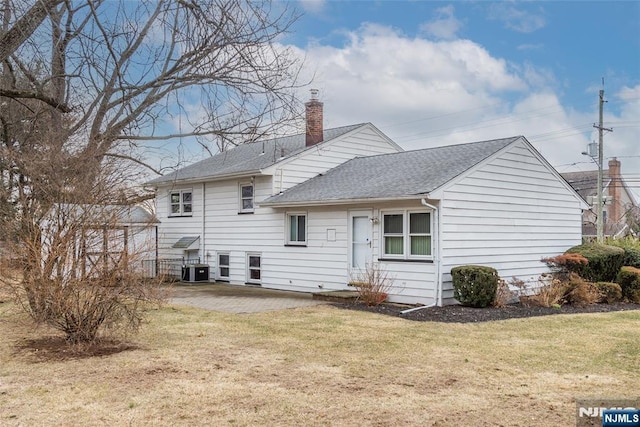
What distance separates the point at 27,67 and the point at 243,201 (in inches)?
371

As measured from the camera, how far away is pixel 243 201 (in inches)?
736

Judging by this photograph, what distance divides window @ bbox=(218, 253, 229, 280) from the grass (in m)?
8.97

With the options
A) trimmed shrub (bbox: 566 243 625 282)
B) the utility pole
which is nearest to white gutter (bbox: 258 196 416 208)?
trimmed shrub (bbox: 566 243 625 282)

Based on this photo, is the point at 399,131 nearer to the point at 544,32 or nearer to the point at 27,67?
the point at 544,32

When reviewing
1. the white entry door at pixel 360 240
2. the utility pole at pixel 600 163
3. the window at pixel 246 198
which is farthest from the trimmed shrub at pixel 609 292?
the utility pole at pixel 600 163

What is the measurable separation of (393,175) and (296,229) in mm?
3487

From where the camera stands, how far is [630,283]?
14.8 meters

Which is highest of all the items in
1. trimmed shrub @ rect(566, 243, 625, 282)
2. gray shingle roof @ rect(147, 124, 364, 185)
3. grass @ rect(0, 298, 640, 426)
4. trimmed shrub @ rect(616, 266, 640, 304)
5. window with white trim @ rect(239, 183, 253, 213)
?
gray shingle roof @ rect(147, 124, 364, 185)

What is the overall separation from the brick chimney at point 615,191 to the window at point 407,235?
34929 mm

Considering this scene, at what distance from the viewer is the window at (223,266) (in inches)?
767

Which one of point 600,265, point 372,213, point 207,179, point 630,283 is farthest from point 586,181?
point 372,213

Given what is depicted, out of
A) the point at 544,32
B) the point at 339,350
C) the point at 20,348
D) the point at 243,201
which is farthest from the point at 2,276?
the point at 544,32

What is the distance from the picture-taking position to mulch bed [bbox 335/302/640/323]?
1144 centimetres

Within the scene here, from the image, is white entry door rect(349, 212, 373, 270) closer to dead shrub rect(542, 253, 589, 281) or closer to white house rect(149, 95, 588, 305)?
white house rect(149, 95, 588, 305)
